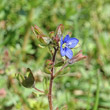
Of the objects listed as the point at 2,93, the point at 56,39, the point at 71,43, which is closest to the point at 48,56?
the point at 2,93

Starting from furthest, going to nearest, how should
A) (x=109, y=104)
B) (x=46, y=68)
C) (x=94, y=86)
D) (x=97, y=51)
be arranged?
(x=97, y=51)
(x=94, y=86)
(x=109, y=104)
(x=46, y=68)

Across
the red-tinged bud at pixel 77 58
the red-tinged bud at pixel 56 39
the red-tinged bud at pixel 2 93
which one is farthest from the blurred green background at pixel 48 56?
the red-tinged bud at pixel 56 39

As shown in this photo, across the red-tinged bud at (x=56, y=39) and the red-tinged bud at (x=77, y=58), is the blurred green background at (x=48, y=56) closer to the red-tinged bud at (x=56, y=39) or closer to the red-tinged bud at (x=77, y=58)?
the red-tinged bud at (x=77, y=58)

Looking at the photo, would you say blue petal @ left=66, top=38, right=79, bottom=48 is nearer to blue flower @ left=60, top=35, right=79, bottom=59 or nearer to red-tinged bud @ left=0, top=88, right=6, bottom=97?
blue flower @ left=60, top=35, right=79, bottom=59

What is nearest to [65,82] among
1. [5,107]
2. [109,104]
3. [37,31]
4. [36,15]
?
[109,104]

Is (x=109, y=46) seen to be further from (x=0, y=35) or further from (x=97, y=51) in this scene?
(x=0, y=35)

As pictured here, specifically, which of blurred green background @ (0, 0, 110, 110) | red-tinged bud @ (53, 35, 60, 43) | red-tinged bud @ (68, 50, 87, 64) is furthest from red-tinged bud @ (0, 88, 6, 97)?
red-tinged bud @ (53, 35, 60, 43)
